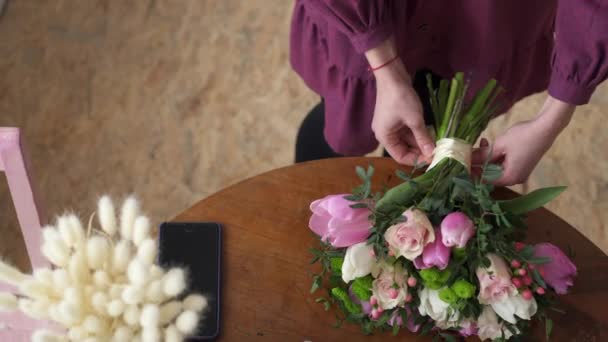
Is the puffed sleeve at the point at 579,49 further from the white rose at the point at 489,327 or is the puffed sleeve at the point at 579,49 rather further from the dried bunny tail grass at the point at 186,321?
the dried bunny tail grass at the point at 186,321

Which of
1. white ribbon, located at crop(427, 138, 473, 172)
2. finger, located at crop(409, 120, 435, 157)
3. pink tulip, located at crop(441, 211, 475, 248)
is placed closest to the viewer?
pink tulip, located at crop(441, 211, 475, 248)

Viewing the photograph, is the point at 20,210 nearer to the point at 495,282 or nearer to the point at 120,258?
the point at 120,258

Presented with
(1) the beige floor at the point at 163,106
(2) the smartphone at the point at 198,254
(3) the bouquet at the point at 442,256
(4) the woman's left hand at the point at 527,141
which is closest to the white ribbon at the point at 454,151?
(3) the bouquet at the point at 442,256

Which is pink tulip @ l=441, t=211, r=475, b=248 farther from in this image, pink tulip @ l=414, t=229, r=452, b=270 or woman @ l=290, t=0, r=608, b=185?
woman @ l=290, t=0, r=608, b=185

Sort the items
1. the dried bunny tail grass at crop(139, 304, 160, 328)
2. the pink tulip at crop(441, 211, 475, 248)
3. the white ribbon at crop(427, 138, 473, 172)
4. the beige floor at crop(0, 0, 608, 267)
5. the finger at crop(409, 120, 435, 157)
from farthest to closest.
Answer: the beige floor at crop(0, 0, 608, 267), the finger at crop(409, 120, 435, 157), the white ribbon at crop(427, 138, 473, 172), the pink tulip at crop(441, 211, 475, 248), the dried bunny tail grass at crop(139, 304, 160, 328)

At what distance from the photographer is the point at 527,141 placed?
0.82 m

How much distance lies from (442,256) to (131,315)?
0.32 metres

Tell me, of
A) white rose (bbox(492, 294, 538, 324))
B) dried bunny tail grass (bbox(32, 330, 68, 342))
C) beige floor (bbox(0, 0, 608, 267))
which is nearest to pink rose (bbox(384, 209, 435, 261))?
white rose (bbox(492, 294, 538, 324))

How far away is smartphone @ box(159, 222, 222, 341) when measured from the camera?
793 millimetres

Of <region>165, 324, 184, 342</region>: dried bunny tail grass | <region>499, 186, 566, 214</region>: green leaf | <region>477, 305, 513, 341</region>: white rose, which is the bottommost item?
<region>477, 305, 513, 341</region>: white rose

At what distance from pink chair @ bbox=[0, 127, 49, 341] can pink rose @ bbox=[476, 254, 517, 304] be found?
50 centimetres

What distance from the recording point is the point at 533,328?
782mm

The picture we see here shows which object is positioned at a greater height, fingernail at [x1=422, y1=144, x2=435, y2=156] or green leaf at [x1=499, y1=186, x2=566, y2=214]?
fingernail at [x1=422, y1=144, x2=435, y2=156]

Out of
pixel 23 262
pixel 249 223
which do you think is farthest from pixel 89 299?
pixel 23 262
